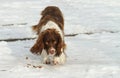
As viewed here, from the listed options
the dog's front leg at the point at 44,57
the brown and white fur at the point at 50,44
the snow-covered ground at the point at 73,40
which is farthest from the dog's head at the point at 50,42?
the snow-covered ground at the point at 73,40

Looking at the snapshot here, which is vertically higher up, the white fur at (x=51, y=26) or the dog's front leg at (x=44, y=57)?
the white fur at (x=51, y=26)

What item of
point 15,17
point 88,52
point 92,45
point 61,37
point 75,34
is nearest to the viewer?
point 61,37

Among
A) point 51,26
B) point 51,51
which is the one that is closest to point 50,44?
point 51,51

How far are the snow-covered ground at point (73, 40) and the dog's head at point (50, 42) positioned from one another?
0.34 metres

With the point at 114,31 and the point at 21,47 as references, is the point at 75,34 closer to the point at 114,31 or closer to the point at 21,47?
the point at 114,31

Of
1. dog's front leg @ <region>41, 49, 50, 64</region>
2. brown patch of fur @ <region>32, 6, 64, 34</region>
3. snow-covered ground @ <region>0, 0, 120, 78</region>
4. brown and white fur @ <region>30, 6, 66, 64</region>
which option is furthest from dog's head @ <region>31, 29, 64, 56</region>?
brown patch of fur @ <region>32, 6, 64, 34</region>

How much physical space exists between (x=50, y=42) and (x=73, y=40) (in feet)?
7.81

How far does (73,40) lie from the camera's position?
32.9 feet

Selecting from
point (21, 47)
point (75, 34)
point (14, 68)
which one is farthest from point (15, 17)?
point (14, 68)

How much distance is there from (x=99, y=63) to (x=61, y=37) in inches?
35.0

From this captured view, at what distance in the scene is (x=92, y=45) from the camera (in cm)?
952

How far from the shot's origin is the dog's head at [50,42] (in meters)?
7.70

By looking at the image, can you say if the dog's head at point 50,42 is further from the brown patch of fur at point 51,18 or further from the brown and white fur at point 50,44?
the brown patch of fur at point 51,18

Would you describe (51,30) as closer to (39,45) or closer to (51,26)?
(51,26)
